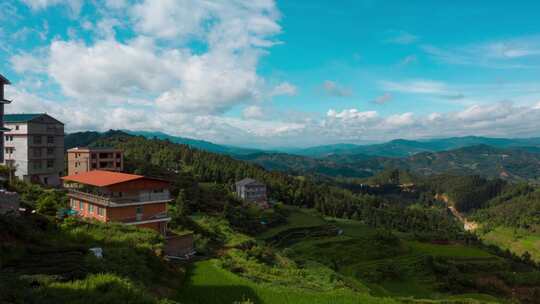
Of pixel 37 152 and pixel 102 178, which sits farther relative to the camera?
pixel 37 152

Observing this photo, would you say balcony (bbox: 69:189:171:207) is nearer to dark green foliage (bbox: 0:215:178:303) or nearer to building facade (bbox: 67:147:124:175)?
dark green foliage (bbox: 0:215:178:303)

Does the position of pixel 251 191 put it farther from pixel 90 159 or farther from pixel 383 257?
pixel 383 257

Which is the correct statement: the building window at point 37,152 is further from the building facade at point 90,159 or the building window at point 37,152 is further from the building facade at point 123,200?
the building facade at point 123,200

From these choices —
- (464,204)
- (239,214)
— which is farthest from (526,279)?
(464,204)

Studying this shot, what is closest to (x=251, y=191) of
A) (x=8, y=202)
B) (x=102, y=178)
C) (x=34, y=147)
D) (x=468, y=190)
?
(x=34, y=147)

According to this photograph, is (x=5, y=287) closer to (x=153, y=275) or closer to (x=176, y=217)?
(x=153, y=275)

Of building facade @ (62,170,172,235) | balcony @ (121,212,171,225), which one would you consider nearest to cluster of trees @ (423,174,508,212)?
balcony @ (121,212,171,225)

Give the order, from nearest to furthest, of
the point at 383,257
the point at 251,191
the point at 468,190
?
the point at 383,257, the point at 251,191, the point at 468,190
